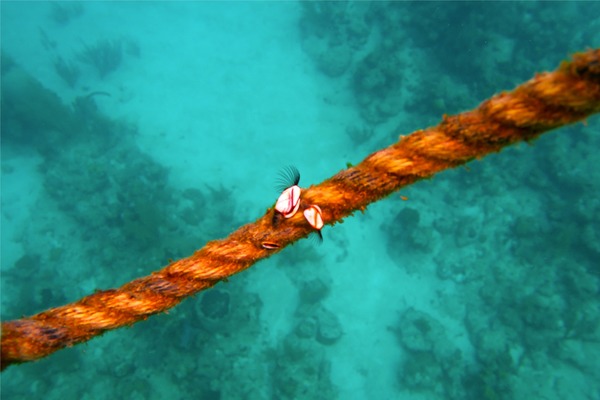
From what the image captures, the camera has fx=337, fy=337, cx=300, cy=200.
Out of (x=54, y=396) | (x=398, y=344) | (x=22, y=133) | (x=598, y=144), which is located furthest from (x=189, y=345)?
(x=598, y=144)

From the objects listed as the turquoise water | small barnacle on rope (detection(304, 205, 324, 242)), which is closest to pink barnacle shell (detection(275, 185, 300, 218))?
small barnacle on rope (detection(304, 205, 324, 242))

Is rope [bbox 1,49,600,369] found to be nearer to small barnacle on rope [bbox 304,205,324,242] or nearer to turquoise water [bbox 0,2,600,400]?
small barnacle on rope [bbox 304,205,324,242]

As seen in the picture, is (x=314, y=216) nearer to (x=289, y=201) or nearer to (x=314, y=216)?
(x=314, y=216)

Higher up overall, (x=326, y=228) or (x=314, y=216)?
(x=326, y=228)

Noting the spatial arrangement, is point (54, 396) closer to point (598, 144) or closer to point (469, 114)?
point (469, 114)

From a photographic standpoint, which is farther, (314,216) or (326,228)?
(326,228)

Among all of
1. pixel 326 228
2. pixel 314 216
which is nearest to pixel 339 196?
pixel 314 216
